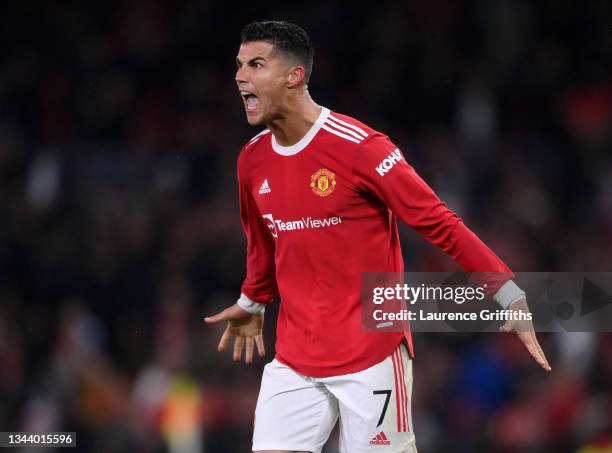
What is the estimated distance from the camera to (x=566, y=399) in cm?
716

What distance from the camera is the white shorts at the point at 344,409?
13.5 feet

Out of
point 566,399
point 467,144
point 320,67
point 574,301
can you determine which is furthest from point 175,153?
point 574,301

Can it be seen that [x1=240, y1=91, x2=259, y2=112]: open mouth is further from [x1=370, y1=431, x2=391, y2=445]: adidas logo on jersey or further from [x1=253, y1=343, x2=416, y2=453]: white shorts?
[x1=370, y1=431, x2=391, y2=445]: adidas logo on jersey

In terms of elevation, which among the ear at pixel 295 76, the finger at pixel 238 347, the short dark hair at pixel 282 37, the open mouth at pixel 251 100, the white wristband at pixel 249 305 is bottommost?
the finger at pixel 238 347

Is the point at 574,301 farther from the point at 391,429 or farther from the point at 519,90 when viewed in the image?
the point at 519,90

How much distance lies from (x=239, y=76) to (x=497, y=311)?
1469 mm

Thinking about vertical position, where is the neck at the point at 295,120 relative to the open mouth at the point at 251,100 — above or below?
below

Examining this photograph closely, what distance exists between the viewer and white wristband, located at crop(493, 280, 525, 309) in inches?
158

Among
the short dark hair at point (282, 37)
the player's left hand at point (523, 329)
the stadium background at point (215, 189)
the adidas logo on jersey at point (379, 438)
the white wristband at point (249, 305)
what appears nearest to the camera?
the player's left hand at point (523, 329)

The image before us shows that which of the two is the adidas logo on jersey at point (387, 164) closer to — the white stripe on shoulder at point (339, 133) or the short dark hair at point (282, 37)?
the white stripe on shoulder at point (339, 133)

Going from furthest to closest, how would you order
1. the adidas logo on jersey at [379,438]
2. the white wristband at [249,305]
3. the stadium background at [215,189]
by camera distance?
the stadium background at [215,189] → the white wristband at [249,305] → the adidas logo on jersey at [379,438]

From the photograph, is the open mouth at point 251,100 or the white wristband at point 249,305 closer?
the open mouth at point 251,100

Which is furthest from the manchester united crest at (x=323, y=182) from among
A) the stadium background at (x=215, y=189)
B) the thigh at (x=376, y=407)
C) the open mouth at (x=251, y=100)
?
the stadium background at (x=215, y=189)

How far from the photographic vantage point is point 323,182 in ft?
13.6
